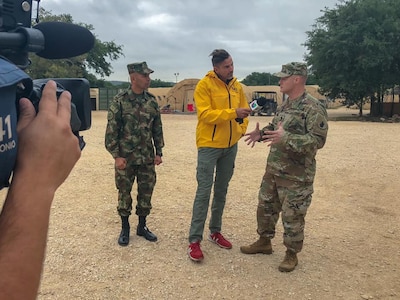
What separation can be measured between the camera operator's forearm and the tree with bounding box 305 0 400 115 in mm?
23659

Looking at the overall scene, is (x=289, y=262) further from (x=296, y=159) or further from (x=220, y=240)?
(x=296, y=159)

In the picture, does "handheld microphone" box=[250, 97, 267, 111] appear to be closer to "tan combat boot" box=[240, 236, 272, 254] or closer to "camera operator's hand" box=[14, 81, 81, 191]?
"tan combat boot" box=[240, 236, 272, 254]

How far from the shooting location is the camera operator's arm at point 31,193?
814 millimetres

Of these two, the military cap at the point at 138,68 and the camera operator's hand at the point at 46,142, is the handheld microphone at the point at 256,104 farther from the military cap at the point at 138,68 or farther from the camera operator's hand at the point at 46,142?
the camera operator's hand at the point at 46,142

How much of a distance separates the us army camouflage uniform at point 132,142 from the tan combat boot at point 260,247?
118cm

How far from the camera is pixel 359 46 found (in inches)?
900

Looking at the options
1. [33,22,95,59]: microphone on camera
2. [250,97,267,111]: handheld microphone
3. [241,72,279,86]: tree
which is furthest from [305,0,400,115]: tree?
[241,72,279,86]: tree

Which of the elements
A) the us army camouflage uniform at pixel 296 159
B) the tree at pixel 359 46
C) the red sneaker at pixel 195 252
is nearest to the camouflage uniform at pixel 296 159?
the us army camouflage uniform at pixel 296 159

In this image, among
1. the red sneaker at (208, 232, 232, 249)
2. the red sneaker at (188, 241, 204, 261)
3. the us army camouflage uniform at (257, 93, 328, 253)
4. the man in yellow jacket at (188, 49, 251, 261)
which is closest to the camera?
the us army camouflage uniform at (257, 93, 328, 253)

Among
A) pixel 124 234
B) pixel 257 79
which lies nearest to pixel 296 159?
pixel 124 234

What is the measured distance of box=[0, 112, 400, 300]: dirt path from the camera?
3.44 metres

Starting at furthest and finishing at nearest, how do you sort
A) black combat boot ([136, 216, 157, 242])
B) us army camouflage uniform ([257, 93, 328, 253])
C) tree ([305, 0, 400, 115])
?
tree ([305, 0, 400, 115]), black combat boot ([136, 216, 157, 242]), us army camouflage uniform ([257, 93, 328, 253])

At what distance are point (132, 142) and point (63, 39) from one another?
3224 millimetres

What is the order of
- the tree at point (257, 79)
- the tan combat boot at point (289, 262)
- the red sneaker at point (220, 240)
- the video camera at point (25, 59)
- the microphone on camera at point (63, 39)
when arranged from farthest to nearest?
1. the tree at point (257, 79)
2. the red sneaker at point (220, 240)
3. the tan combat boot at point (289, 262)
4. the microphone on camera at point (63, 39)
5. the video camera at point (25, 59)
